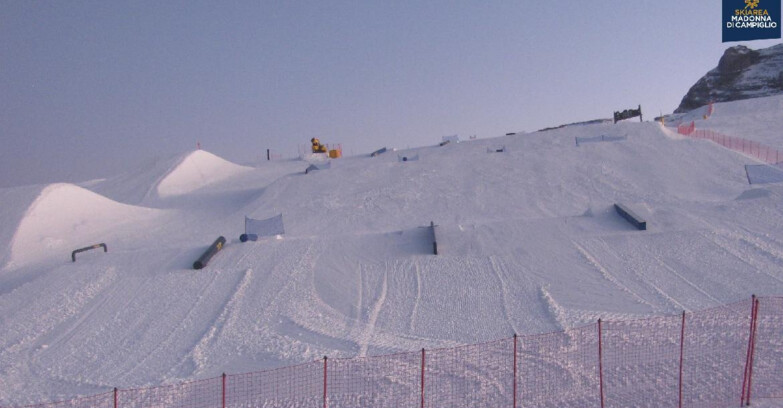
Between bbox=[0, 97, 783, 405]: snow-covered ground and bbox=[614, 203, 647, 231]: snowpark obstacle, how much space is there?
8.5 inches

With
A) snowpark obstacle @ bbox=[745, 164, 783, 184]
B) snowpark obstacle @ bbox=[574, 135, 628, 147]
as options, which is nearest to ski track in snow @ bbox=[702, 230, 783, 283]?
snowpark obstacle @ bbox=[745, 164, 783, 184]

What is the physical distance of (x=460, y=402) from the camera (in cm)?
666

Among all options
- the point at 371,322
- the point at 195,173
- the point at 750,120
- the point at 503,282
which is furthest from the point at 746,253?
the point at 195,173

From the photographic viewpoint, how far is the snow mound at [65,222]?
15.8 meters

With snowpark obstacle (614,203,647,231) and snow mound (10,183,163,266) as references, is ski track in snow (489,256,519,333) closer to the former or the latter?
snowpark obstacle (614,203,647,231)

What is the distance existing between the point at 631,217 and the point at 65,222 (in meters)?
18.0

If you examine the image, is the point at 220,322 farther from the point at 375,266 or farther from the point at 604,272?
the point at 604,272

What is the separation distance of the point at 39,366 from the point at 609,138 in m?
22.1

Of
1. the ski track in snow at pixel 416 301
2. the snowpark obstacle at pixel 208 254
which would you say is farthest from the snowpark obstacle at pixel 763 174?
the snowpark obstacle at pixel 208 254

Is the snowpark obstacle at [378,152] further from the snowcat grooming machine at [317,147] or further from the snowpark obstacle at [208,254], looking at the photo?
the snowpark obstacle at [208,254]

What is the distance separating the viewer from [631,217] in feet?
44.3

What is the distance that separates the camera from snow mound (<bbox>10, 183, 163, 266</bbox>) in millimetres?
15805

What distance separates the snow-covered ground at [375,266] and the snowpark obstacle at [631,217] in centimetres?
21

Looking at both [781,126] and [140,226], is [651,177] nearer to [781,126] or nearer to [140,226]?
[781,126]
